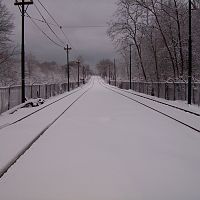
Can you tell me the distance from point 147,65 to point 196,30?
25.0 metres

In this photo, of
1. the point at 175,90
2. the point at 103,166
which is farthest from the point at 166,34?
the point at 103,166

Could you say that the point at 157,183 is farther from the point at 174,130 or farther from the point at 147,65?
the point at 147,65

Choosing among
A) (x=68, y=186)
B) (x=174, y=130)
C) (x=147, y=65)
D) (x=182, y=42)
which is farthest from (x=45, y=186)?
(x=147, y=65)

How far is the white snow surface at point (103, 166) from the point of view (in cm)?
549

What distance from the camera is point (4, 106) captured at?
20422mm

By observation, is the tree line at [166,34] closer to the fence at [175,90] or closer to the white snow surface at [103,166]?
the fence at [175,90]

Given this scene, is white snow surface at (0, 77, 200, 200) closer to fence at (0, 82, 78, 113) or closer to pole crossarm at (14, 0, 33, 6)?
fence at (0, 82, 78, 113)

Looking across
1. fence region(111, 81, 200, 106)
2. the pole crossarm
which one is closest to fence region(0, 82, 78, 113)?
the pole crossarm

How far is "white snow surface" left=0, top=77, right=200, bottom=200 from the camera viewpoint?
18.0ft

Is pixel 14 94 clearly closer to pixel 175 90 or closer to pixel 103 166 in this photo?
pixel 175 90

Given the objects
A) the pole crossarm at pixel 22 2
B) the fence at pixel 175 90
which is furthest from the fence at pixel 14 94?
the fence at pixel 175 90

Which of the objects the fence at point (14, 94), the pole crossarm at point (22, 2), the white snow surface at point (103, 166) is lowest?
the white snow surface at point (103, 166)

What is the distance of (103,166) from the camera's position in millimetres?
7078

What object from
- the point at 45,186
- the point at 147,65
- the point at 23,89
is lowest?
the point at 45,186
